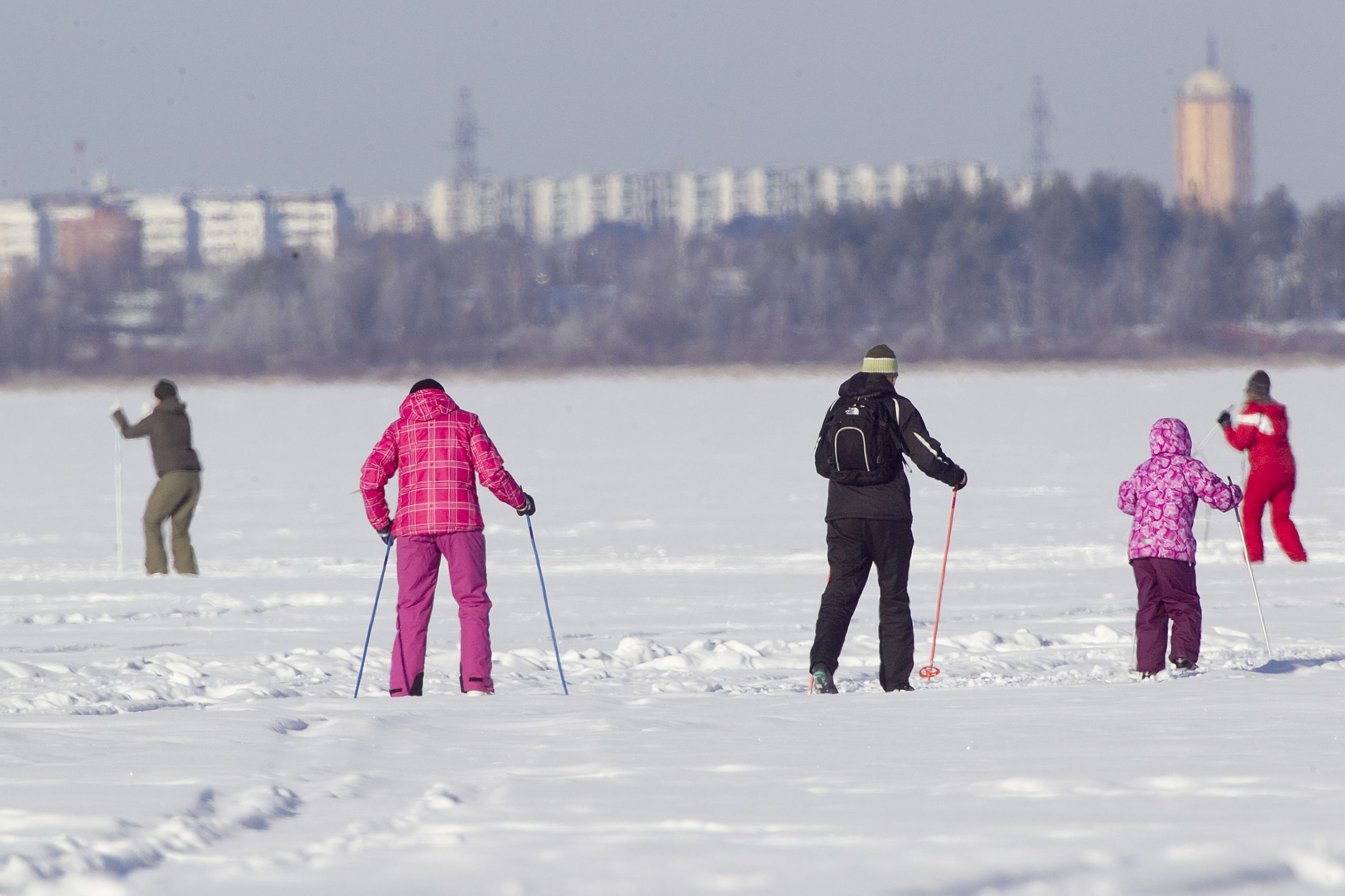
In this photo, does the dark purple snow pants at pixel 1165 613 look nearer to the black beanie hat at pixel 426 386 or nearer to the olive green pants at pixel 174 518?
the black beanie hat at pixel 426 386

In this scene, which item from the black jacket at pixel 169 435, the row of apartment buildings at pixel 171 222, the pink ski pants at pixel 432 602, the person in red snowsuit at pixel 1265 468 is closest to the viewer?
the pink ski pants at pixel 432 602

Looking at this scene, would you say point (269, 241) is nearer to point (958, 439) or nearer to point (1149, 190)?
point (1149, 190)

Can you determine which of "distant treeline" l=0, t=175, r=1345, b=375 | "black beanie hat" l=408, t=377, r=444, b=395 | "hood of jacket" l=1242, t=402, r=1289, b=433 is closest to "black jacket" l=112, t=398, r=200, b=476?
"black beanie hat" l=408, t=377, r=444, b=395

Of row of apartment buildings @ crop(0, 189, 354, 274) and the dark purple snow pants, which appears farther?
row of apartment buildings @ crop(0, 189, 354, 274)

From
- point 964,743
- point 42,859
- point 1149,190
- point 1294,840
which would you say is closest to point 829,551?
point 964,743

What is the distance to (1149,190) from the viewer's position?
95688 mm

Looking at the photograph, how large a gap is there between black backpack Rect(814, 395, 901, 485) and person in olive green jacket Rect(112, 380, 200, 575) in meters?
6.07

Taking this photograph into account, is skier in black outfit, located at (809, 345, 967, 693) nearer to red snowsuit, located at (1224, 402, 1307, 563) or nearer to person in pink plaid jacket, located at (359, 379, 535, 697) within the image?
person in pink plaid jacket, located at (359, 379, 535, 697)

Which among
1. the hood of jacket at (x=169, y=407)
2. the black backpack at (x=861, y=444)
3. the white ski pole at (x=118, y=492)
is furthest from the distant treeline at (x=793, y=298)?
the black backpack at (x=861, y=444)

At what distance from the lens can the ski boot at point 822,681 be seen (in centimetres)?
632

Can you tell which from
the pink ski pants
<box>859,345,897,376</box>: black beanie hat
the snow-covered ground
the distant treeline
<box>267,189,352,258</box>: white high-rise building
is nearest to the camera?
the snow-covered ground

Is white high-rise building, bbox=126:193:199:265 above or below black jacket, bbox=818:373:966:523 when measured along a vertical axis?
above

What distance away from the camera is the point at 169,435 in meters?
11.3

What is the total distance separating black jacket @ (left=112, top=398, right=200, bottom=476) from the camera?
11312 millimetres
